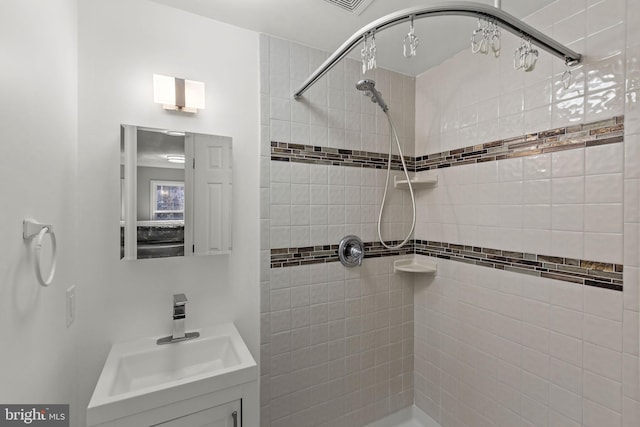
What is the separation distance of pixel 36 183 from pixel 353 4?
142cm

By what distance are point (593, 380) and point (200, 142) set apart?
201cm

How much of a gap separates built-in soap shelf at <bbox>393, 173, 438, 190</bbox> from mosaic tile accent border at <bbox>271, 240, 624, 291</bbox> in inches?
15.5

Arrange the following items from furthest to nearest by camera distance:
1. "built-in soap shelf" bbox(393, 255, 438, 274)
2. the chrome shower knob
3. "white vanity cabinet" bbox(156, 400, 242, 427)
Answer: "built-in soap shelf" bbox(393, 255, 438, 274) < the chrome shower knob < "white vanity cabinet" bbox(156, 400, 242, 427)

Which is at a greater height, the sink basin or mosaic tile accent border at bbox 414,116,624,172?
mosaic tile accent border at bbox 414,116,624,172

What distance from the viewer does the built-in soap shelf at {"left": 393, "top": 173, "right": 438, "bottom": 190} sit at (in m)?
1.90

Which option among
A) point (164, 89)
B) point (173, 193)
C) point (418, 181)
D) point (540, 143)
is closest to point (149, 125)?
point (164, 89)

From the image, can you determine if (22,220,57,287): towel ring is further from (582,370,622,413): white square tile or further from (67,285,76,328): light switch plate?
(582,370,622,413): white square tile

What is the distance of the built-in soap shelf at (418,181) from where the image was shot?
1896 mm

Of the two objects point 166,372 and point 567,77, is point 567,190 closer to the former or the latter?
point 567,77

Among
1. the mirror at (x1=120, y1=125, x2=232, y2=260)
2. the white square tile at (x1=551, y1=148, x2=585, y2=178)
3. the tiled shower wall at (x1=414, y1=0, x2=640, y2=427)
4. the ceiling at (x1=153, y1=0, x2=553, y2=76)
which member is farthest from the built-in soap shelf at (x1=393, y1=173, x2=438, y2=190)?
the mirror at (x1=120, y1=125, x2=232, y2=260)

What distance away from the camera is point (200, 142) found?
1.37 m

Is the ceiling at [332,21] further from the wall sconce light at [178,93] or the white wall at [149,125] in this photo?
the wall sconce light at [178,93]

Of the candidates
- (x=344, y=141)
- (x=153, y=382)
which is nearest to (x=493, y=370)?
(x=344, y=141)

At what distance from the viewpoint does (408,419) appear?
2.01 m
